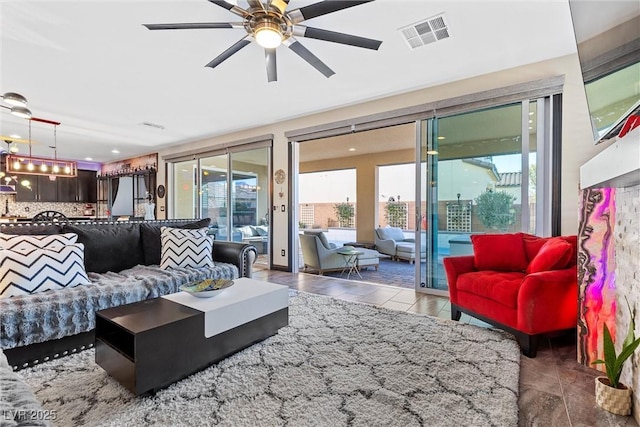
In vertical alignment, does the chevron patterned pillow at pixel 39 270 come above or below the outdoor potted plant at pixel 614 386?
above

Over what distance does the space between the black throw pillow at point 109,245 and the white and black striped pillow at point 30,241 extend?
1.10 feet

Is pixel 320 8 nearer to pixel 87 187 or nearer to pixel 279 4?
pixel 279 4

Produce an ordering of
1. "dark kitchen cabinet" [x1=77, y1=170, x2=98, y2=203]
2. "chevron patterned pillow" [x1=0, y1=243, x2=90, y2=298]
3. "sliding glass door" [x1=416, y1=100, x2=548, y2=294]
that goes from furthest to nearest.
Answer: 1. "dark kitchen cabinet" [x1=77, y1=170, x2=98, y2=203]
2. "sliding glass door" [x1=416, y1=100, x2=548, y2=294]
3. "chevron patterned pillow" [x1=0, y1=243, x2=90, y2=298]

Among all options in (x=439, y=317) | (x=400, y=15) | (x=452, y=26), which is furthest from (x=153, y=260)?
(x=452, y=26)

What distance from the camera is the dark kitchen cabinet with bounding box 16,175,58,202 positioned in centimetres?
816

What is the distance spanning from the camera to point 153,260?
336 centimetres

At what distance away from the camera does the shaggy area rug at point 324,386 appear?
1.53 m

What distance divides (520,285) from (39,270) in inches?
139

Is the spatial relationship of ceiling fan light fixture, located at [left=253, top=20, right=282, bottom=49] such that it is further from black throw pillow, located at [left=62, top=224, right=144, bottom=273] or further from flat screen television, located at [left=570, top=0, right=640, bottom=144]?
black throw pillow, located at [left=62, top=224, right=144, bottom=273]

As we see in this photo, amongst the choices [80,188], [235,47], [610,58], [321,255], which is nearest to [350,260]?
[321,255]

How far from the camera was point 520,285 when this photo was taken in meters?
2.33

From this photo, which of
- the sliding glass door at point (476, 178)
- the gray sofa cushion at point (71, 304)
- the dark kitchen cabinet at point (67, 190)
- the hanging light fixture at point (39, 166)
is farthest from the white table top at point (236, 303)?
the dark kitchen cabinet at point (67, 190)

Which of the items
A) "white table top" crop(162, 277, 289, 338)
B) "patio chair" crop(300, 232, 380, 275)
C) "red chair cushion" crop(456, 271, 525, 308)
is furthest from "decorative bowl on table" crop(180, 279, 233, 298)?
"patio chair" crop(300, 232, 380, 275)

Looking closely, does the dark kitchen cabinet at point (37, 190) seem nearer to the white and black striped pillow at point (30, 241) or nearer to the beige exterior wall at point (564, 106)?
the white and black striped pillow at point (30, 241)
